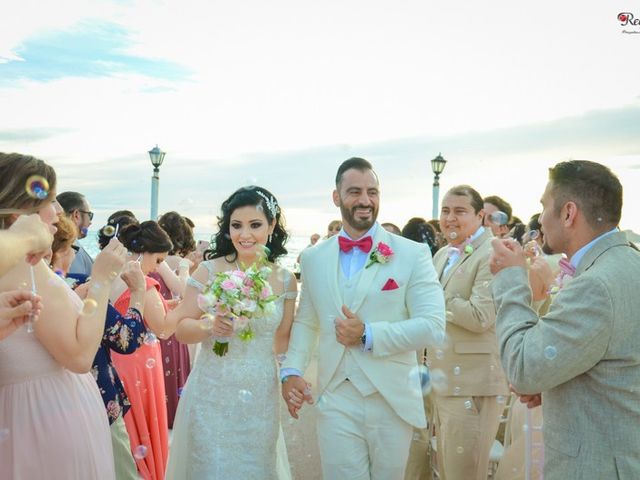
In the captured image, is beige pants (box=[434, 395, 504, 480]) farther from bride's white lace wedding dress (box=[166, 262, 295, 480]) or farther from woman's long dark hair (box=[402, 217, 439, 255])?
woman's long dark hair (box=[402, 217, 439, 255])

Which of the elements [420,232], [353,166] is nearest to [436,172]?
[420,232]

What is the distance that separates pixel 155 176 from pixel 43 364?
14.7m

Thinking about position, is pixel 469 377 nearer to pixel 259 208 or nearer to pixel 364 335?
pixel 364 335

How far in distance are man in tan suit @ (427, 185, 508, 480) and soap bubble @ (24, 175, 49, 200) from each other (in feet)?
11.9

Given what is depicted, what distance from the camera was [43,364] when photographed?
313 cm

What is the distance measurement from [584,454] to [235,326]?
231 centimetres

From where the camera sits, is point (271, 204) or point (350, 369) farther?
point (271, 204)

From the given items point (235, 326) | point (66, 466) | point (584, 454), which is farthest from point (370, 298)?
point (66, 466)

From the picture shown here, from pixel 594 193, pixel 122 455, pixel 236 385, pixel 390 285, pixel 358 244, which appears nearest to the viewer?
pixel 594 193

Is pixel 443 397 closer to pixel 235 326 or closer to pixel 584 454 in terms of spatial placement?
pixel 235 326

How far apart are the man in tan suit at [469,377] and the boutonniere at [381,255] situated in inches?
61.1

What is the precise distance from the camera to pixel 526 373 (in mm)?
2898

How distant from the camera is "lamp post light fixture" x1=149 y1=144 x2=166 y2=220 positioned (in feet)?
55.8

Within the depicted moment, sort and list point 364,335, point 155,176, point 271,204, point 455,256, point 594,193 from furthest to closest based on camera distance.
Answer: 1. point 155,176
2. point 455,256
3. point 271,204
4. point 364,335
5. point 594,193
